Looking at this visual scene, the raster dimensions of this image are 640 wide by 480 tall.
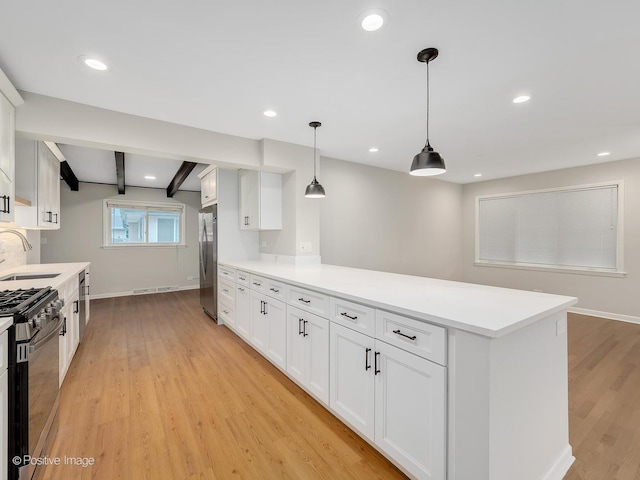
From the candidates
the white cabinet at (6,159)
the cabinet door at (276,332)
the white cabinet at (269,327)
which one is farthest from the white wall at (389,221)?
the white cabinet at (6,159)

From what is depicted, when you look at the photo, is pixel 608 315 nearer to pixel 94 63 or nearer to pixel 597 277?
pixel 597 277

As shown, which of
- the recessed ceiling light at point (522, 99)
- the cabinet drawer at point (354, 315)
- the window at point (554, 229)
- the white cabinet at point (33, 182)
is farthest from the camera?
the window at point (554, 229)

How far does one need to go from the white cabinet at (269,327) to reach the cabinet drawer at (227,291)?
0.64m

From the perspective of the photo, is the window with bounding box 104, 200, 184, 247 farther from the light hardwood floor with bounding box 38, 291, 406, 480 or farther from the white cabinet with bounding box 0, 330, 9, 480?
the white cabinet with bounding box 0, 330, 9, 480

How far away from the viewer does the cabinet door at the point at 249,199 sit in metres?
3.93

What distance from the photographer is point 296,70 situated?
2.12 meters

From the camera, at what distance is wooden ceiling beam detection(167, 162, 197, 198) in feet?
15.0

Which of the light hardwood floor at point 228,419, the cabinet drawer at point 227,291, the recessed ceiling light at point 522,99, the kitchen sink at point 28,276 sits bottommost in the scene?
the light hardwood floor at point 228,419

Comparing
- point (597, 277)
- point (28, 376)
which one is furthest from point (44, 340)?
point (597, 277)

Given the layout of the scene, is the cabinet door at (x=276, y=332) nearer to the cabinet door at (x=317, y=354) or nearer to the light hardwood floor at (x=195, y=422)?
the light hardwood floor at (x=195, y=422)

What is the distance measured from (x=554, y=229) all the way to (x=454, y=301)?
16.9 ft

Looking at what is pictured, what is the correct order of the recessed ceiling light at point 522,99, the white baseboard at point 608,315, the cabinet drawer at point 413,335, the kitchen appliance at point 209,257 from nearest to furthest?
the cabinet drawer at point 413,335, the recessed ceiling light at point 522,99, the kitchen appliance at point 209,257, the white baseboard at point 608,315

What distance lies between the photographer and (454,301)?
1.59 m

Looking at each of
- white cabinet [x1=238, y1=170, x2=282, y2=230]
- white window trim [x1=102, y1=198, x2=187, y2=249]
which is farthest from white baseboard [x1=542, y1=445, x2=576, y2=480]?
white window trim [x1=102, y1=198, x2=187, y2=249]
